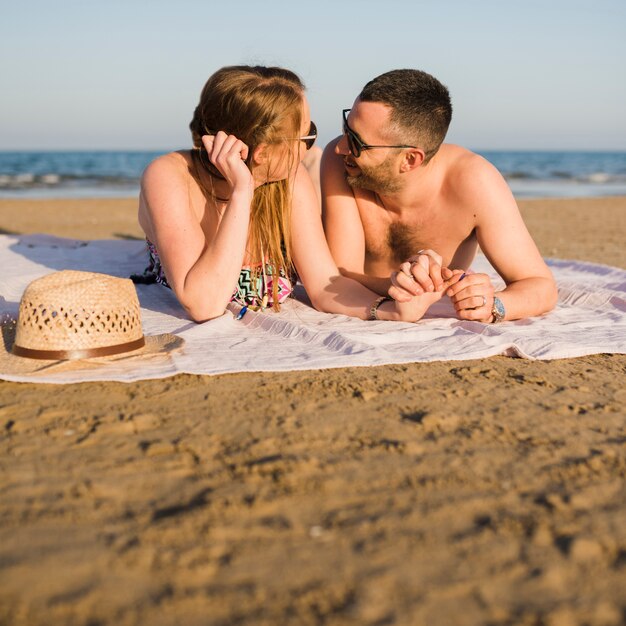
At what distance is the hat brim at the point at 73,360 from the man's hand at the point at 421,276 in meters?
1.08

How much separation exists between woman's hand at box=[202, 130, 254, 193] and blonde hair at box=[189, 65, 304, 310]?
0.09 meters

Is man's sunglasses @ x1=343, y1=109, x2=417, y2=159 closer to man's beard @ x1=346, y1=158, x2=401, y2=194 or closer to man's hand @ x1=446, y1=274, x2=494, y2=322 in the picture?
man's beard @ x1=346, y1=158, x2=401, y2=194

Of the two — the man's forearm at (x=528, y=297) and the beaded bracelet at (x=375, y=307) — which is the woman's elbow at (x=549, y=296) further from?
the beaded bracelet at (x=375, y=307)

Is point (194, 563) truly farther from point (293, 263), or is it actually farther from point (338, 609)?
point (293, 263)

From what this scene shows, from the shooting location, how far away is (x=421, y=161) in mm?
3971

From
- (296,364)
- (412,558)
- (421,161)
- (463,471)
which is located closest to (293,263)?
(421,161)

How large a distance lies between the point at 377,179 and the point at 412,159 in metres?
0.23

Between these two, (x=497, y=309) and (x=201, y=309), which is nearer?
(x=201, y=309)

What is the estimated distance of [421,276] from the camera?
3.37 metres

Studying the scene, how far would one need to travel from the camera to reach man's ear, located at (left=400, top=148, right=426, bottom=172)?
12.9 feet

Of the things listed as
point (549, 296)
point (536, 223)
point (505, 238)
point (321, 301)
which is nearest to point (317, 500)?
point (321, 301)

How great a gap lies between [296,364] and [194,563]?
1493 millimetres

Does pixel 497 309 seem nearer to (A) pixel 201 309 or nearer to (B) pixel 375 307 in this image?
(B) pixel 375 307

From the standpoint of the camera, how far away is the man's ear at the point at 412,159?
154 inches
